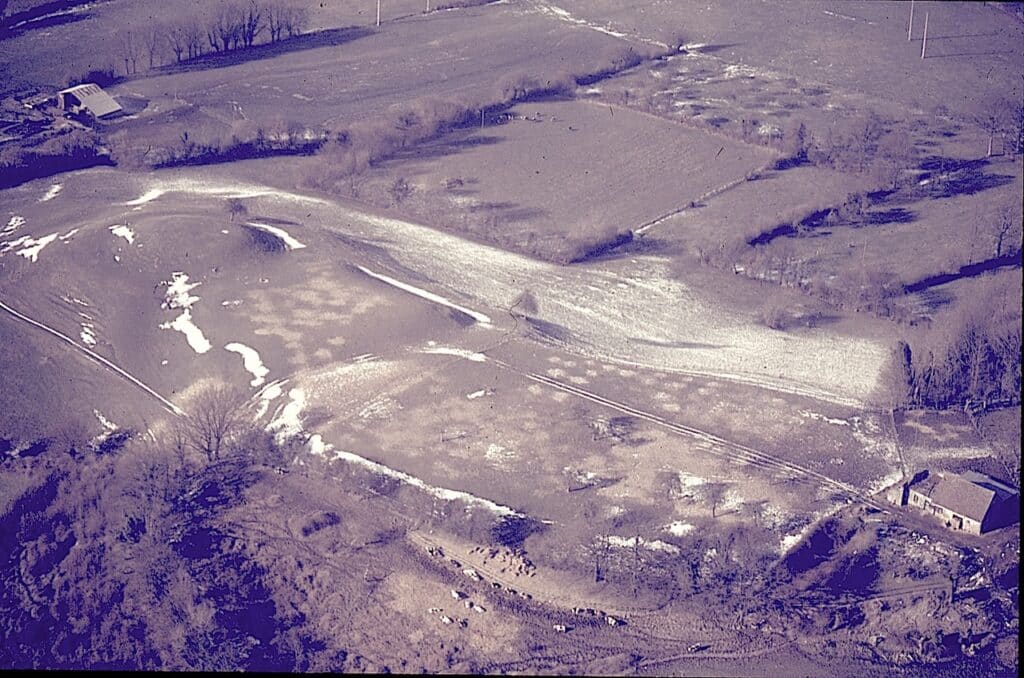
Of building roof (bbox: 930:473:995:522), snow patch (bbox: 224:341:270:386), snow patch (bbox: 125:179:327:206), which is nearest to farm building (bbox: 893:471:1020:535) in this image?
building roof (bbox: 930:473:995:522)

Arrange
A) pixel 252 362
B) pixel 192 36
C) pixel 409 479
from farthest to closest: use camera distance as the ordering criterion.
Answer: pixel 192 36 < pixel 252 362 < pixel 409 479

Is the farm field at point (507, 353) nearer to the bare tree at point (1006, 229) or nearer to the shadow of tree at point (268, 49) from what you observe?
the bare tree at point (1006, 229)

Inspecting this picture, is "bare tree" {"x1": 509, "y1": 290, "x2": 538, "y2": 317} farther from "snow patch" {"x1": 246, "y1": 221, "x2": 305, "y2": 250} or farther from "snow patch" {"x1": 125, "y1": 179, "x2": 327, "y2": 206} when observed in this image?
"snow patch" {"x1": 125, "y1": 179, "x2": 327, "y2": 206}

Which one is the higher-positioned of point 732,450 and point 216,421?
point 216,421

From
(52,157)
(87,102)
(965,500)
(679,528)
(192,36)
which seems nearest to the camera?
(679,528)

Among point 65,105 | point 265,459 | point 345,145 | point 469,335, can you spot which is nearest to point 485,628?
point 265,459

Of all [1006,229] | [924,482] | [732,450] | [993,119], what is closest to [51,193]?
[732,450]

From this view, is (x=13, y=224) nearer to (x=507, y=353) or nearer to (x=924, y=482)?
(x=507, y=353)

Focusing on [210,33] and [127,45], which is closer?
[127,45]

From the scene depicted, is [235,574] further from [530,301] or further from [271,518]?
[530,301]
